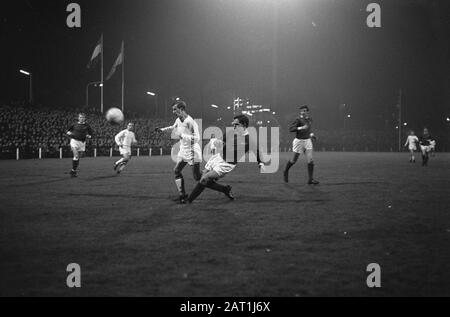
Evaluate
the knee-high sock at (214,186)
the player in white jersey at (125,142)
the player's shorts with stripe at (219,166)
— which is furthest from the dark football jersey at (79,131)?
the player's shorts with stripe at (219,166)

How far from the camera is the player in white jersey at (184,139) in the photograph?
10.9 metres

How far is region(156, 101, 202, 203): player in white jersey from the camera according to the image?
1091 centimetres

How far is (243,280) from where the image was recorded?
15.9 feet

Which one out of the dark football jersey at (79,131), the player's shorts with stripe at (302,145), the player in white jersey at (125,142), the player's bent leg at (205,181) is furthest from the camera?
the player in white jersey at (125,142)

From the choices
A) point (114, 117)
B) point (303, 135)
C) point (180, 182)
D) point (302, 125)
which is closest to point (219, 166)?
point (180, 182)

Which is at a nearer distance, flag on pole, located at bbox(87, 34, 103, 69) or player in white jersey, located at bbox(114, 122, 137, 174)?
player in white jersey, located at bbox(114, 122, 137, 174)

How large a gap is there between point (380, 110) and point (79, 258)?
11853 cm

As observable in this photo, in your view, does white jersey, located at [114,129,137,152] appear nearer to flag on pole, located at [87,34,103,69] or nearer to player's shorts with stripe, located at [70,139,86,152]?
player's shorts with stripe, located at [70,139,86,152]

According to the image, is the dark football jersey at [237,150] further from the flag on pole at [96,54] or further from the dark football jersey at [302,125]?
the flag on pole at [96,54]

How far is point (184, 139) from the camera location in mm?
11164

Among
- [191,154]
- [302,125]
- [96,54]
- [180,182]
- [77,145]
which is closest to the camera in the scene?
[180,182]

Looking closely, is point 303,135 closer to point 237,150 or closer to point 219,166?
point 237,150

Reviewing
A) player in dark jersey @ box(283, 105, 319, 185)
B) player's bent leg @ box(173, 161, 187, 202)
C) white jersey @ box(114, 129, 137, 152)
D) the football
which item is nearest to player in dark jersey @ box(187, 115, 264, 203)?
player's bent leg @ box(173, 161, 187, 202)

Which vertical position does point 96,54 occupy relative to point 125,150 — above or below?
above
